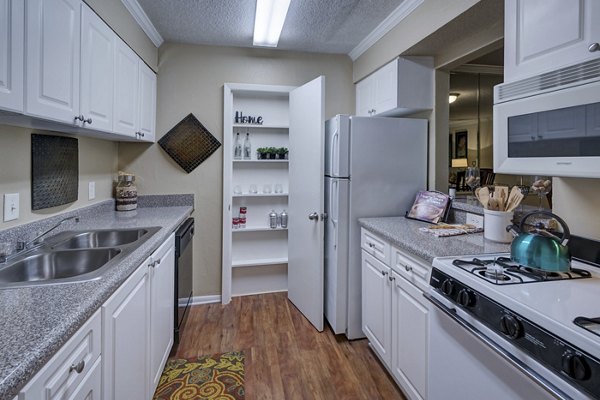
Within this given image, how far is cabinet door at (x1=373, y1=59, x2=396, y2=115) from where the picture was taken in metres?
2.51

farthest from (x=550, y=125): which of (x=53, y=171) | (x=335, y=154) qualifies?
(x=53, y=171)

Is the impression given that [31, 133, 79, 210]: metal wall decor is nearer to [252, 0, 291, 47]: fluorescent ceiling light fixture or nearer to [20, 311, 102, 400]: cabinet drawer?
[20, 311, 102, 400]: cabinet drawer

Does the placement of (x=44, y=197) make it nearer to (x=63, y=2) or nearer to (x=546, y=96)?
(x=63, y=2)

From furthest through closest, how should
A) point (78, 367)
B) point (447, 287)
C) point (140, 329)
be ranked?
point (140, 329), point (447, 287), point (78, 367)

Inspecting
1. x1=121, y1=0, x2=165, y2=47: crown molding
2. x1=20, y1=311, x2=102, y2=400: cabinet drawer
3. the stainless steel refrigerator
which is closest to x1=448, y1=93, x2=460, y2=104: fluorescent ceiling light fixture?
→ the stainless steel refrigerator

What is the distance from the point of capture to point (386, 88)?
2.63 m

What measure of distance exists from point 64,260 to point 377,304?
5.79 ft

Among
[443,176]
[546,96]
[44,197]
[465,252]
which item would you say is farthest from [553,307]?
[44,197]

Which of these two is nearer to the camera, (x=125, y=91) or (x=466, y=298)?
(x=466, y=298)

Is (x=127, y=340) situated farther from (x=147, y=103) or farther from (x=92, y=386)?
(x=147, y=103)

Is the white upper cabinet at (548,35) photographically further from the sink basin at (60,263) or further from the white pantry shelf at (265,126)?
the white pantry shelf at (265,126)

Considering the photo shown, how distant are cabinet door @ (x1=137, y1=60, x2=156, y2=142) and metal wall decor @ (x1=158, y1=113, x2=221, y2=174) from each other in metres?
0.18

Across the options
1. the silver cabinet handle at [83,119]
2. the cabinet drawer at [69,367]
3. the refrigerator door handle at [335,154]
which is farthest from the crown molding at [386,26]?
the cabinet drawer at [69,367]

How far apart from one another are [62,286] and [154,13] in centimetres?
222
